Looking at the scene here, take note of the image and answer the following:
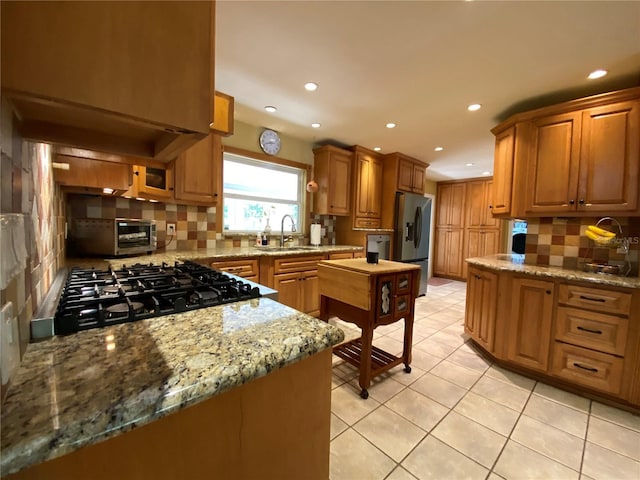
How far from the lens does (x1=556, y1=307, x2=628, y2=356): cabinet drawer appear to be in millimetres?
1812

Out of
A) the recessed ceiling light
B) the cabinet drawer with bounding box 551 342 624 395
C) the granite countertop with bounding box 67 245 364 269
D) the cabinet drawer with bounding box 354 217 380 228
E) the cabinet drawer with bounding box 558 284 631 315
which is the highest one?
the recessed ceiling light

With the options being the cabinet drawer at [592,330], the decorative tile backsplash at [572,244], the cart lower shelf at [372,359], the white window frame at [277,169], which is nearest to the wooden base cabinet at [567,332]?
the cabinet drawer at [592,330]

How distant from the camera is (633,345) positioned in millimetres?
1766

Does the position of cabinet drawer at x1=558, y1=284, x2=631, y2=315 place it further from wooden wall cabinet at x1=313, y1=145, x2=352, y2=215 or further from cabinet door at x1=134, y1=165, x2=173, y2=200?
cabinet door at x1=134, y1=165, x2=173, y2=200

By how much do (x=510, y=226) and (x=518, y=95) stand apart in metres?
3.87

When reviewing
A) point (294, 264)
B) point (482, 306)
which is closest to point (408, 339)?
point (482, 306)

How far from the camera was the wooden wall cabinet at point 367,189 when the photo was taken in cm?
400

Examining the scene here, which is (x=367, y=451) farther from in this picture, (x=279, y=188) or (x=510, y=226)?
(x=510, y=226)

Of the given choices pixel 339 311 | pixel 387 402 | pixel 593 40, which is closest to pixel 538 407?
pixel 387 402

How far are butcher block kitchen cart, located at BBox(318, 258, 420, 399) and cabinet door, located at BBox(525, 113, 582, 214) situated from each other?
1410 mm

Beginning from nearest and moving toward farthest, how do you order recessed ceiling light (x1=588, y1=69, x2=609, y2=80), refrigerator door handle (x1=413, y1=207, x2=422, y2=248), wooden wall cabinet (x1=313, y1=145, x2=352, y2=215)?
recessed ceiling light (x1=588, y1=69, x2=609, y2=80), wooden wall cabinet (x1=313, y1=145, x2=352, y2=215), refrigerator door handle (x1=413, y1=207, x2=422, y2=248)

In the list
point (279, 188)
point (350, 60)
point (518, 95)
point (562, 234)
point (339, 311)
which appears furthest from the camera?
point (279, 188)

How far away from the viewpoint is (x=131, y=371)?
53 centimetres

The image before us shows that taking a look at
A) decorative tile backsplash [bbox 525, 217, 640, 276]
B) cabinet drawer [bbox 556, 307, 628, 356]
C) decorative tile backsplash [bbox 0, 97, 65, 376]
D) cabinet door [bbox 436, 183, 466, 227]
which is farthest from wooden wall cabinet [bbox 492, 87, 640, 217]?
cabinet door [bbox 436, 183, 466, 227]
